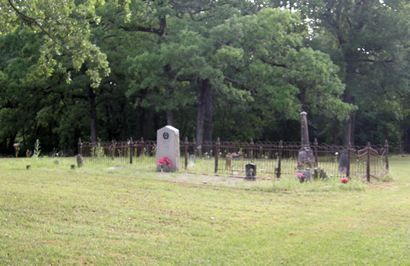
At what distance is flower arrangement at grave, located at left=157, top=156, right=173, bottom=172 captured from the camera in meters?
18.4

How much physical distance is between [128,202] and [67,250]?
3.86 metres

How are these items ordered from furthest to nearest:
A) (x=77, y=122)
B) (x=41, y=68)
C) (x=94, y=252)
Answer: (x=77, y=122)
(x=41, y=68)
(x=94, y=252)

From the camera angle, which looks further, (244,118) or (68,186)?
(244,118)

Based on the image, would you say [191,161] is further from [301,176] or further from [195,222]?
[195,222]

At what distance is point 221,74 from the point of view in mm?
27844

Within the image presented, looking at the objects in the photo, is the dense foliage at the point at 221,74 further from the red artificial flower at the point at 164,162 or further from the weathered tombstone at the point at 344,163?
the weathered tombstone at the point at 344,163

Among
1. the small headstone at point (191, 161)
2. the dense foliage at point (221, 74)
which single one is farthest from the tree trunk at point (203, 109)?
the small headstone at point (191, 161)

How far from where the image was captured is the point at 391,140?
157 ft

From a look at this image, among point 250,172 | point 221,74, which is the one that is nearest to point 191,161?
point 250,172

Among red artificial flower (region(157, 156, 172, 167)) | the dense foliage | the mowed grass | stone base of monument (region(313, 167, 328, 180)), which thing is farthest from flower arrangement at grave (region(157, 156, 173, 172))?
the dense foliage

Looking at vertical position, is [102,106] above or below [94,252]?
above

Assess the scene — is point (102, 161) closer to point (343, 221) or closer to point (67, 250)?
point (343, 221)

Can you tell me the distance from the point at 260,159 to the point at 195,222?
11.9 meters

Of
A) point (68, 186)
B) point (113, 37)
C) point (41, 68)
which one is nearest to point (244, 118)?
point (113, 37)
